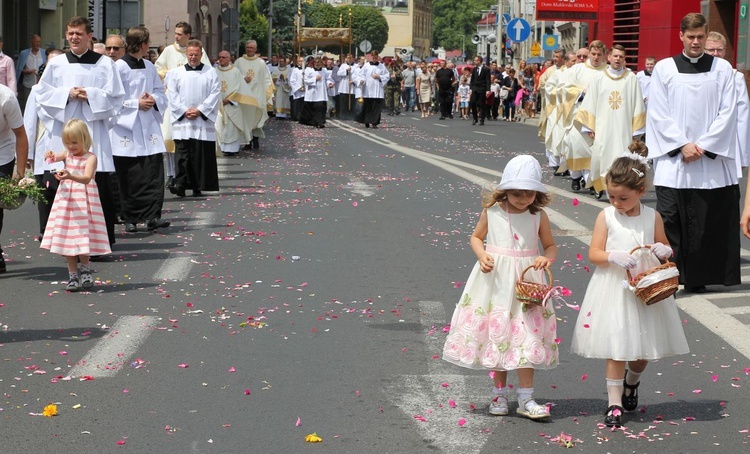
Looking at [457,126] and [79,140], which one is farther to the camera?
[457,126]

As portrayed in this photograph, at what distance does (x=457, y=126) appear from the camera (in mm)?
39844

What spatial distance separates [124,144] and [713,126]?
6.17m

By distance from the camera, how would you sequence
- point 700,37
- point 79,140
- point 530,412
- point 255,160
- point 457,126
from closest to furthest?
1. point 530,412
2. point 700,37
3. point 79,140
4. point 255,160
5. point 457,126

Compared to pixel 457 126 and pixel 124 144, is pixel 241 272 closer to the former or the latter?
pixel 124 144

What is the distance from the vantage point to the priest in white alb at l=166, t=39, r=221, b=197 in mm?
16734

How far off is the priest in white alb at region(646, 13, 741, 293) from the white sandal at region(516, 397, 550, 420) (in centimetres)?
401

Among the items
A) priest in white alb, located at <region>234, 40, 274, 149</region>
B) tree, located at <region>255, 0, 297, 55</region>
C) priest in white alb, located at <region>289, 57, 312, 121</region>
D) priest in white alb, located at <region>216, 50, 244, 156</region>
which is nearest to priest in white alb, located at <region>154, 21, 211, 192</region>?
priest in white alb, located at <region>216, 50, 244, 156</region>

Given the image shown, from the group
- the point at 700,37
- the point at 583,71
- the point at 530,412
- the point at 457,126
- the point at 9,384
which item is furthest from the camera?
the point at 457,126

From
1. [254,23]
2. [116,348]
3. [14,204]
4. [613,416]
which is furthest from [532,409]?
[254,23]

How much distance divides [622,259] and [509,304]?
0.54 meters

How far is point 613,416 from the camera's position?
6.14 metres

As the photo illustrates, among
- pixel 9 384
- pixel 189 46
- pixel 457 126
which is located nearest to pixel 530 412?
pixel 9 384

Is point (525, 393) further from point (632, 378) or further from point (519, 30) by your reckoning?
point (519, 30)

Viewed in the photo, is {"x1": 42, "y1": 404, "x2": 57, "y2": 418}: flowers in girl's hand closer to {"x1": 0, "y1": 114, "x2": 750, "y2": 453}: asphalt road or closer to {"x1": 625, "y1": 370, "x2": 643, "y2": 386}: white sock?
Answer: {"x1": 0, "y1": 114, "x2": 750, "y2": 453}: asphalt road
